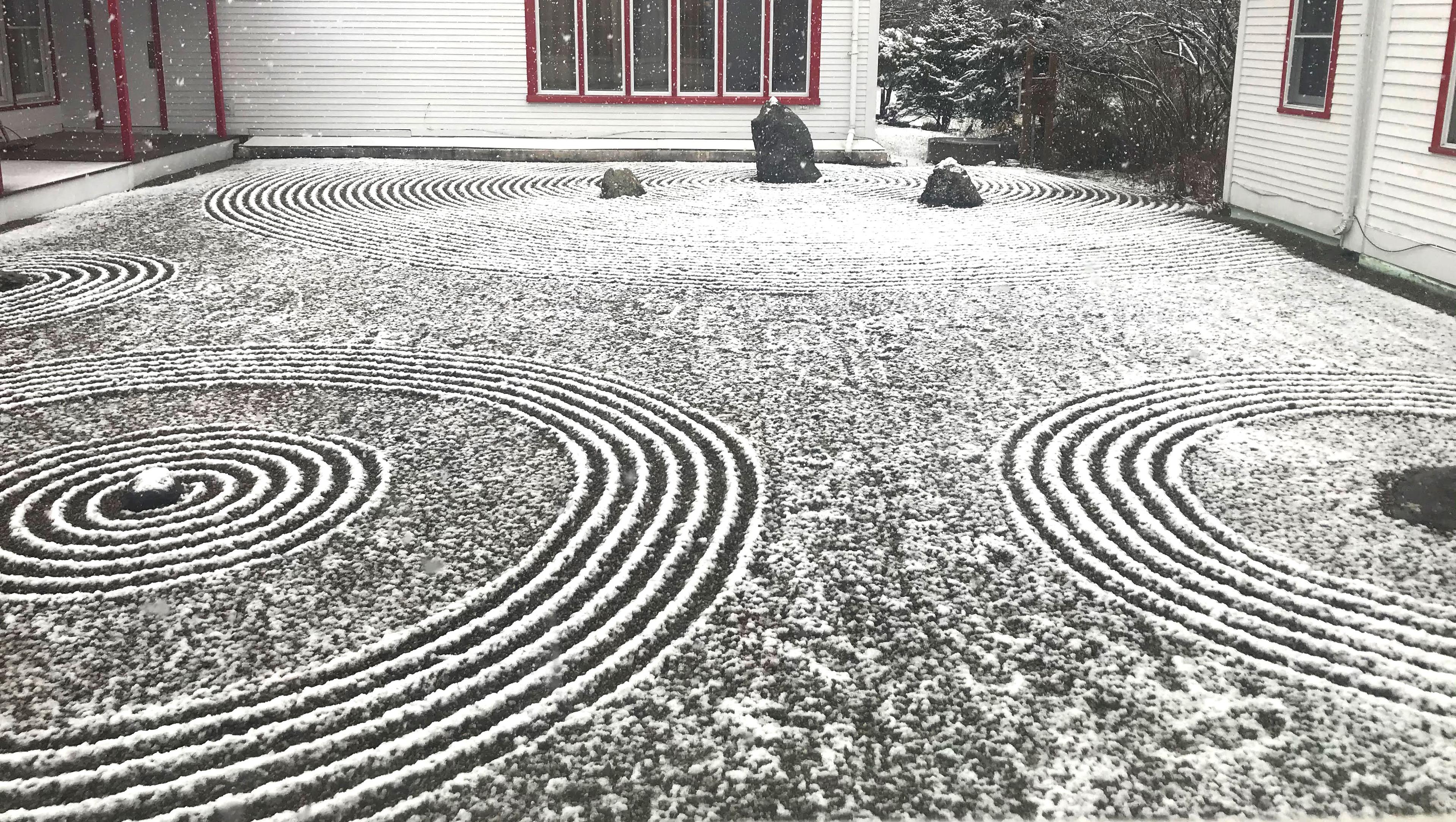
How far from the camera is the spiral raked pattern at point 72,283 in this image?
6953 millimetres

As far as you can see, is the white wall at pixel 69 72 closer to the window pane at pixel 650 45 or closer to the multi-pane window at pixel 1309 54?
the window pane at pixel 650 45

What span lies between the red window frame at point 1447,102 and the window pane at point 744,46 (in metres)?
10.3

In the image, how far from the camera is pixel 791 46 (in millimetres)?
16469

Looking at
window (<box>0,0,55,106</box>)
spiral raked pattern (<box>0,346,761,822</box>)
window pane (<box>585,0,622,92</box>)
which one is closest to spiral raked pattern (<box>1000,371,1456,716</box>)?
spiral raked pattern (<box>0,346,761,822</box>)

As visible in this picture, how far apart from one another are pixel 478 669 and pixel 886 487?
1860 millimetres

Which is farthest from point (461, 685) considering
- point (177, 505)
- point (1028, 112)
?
point (1028, 112)

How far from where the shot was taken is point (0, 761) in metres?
2.66

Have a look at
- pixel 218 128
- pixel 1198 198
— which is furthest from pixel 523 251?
pixel 218 128

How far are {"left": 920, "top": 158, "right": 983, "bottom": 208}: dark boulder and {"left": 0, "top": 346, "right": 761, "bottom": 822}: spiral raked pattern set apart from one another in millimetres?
7506

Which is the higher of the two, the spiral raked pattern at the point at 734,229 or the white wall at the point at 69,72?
the white wall at the point at 69,72

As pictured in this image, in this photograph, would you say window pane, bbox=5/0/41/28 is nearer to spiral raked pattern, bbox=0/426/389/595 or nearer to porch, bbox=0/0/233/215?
porch, bbox=0/0/233/215

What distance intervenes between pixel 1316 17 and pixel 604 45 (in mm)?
9916

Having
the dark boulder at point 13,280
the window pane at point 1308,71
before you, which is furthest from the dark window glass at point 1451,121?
the dark boulder at point 13,280

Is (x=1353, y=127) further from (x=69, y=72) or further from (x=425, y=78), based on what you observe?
(x=69, y=72)
